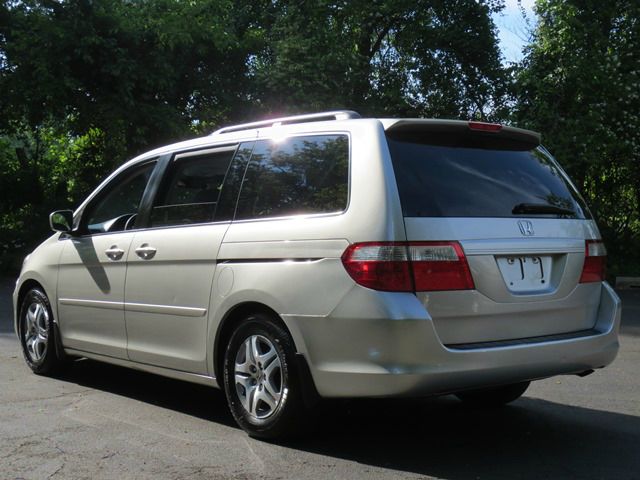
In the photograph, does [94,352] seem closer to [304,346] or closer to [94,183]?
[304,346]

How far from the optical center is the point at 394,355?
12.6ft

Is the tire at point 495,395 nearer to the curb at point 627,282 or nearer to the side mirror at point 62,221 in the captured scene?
the side mirror at point 62,221

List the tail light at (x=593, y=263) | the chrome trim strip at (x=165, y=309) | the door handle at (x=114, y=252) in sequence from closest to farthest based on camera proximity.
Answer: the tail light at (x=593, y=263) → the chrome trim strip at (x=165, y=309) → the door handle at (x=114, y=252)

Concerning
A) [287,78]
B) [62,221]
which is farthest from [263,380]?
[287,78]

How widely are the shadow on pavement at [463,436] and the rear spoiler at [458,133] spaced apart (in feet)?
5.02

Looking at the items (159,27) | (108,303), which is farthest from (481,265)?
(159,27)

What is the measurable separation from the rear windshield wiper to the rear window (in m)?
0.01

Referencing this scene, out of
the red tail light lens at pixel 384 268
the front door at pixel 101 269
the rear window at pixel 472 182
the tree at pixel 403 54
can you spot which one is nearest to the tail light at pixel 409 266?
the red tail light lens at pixel 384 268

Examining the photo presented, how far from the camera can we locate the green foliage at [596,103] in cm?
1661

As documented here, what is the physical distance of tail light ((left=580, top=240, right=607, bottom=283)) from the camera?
455 centimetres

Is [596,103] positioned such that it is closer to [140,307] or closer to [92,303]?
[92,303]

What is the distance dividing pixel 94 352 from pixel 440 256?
9.90 ft

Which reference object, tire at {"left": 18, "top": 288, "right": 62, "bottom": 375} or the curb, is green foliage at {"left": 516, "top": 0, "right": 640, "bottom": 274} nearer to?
the curb

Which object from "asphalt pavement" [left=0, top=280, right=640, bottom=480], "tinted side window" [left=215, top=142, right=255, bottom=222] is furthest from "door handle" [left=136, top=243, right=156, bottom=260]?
"asphalt pavement" [left=0, top=280, right=640, bottom=480]
